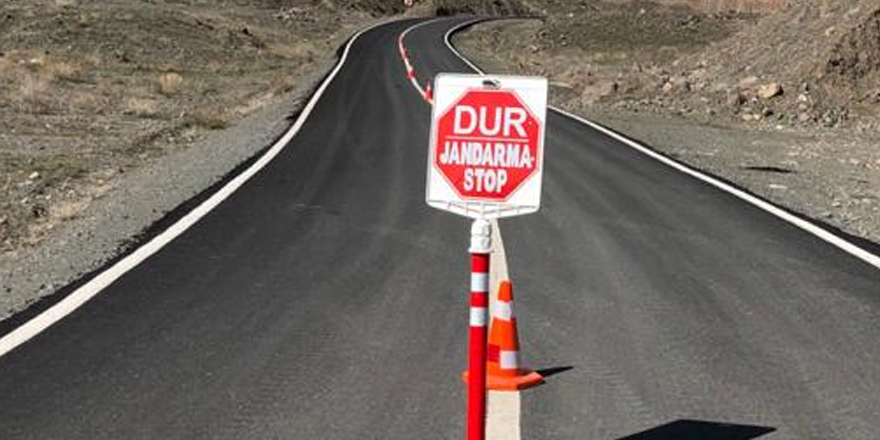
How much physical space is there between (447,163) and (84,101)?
27.1 m

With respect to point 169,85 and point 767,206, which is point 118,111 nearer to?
point 169,85

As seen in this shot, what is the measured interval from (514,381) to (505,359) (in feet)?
0.45

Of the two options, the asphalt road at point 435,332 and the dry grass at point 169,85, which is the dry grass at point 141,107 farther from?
the asphalt road at point 435,332

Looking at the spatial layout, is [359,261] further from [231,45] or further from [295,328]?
[231,45]

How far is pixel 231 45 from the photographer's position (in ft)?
166

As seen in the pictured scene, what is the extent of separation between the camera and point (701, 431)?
5.17 metres

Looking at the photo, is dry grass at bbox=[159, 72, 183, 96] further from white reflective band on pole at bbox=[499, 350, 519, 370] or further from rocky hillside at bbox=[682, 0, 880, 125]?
white reflective band on pole at bbox=[499, 350, 519, 370]

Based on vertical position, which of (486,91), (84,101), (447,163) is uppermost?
(486,91)

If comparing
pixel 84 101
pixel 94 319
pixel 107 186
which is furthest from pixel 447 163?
pixel 84 101

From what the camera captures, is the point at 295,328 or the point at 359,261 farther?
the point at 359,261

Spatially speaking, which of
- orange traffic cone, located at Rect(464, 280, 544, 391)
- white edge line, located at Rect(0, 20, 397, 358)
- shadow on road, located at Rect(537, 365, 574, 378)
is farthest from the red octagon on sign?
white edge line, located at Rect(0, 20, 397, 358)

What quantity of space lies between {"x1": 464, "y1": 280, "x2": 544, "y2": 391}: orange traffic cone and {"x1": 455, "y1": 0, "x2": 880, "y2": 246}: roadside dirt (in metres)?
6.47

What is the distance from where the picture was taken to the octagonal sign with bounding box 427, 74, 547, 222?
15.3 ft

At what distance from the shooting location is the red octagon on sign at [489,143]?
184 inches
